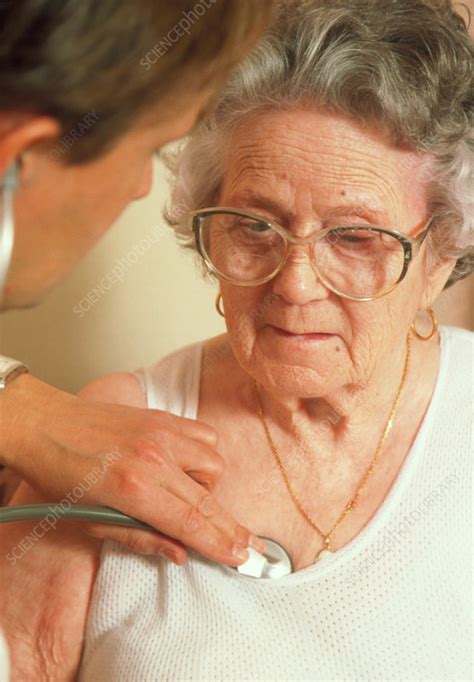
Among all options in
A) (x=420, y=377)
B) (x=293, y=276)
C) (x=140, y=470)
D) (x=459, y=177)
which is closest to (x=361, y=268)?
(x=293, y=276)

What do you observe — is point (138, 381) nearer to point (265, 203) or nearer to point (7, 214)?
point (265, 203)

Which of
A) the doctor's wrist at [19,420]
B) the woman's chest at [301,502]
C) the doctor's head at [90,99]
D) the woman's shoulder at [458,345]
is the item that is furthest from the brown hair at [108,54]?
the woman's shoulder at [458,345]

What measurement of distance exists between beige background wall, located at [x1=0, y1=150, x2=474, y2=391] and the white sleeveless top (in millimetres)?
722

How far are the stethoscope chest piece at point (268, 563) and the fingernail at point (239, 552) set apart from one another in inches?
1.0

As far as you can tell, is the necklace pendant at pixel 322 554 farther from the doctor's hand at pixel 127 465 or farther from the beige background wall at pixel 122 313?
the beige background wall at pixel 122 313

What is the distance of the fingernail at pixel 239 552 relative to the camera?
1231 mm

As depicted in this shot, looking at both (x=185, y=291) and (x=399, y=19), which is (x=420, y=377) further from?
(x=185, y=291)

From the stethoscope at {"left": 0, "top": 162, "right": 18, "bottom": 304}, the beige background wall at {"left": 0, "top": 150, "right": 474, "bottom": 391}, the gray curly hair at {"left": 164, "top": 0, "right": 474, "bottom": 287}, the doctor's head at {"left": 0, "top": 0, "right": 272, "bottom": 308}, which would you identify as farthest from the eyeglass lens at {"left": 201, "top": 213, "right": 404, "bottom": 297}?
the stethoscope at {"left": 0, "top": 162, "right": 18, "bottom": 304}

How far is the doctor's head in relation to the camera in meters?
0.51

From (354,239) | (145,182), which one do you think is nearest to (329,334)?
(354,239)

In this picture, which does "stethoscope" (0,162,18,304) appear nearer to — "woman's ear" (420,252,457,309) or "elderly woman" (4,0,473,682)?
"elderly woman" (4,0,473,682)

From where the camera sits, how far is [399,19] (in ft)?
4.15

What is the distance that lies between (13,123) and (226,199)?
0.87 metres

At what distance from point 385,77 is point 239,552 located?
2.33ft
